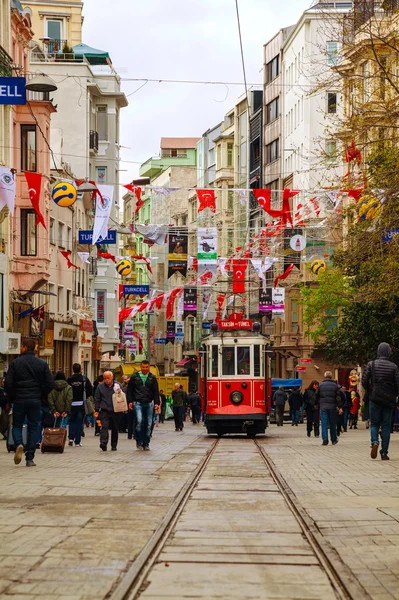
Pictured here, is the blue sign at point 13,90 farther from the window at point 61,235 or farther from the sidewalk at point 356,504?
the window at point 61,235

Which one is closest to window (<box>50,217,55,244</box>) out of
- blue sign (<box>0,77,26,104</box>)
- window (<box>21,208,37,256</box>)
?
window (<box>21,208,37,256</box>)

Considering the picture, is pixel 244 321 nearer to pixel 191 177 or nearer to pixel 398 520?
pixel 398 520

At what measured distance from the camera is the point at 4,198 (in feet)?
90.9

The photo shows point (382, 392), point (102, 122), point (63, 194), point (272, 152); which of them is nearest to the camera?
point (382, 392)

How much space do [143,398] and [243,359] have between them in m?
10.5

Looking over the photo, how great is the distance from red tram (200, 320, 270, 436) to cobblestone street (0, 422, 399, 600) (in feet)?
42.5

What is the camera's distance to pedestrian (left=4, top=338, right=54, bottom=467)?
17812 millimetres

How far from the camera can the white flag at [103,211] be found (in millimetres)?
36219

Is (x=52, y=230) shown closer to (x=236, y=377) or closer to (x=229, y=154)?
(x=236, y=377)

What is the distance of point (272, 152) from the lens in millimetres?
94312

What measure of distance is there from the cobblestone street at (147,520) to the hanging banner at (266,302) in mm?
38874

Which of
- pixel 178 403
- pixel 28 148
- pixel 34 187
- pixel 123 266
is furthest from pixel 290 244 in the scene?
pixel 34 187

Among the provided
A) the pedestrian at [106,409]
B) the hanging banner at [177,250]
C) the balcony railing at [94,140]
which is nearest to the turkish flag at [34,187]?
the pedestrian at [106,409]

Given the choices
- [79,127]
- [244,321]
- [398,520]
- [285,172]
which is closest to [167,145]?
[285,172]
